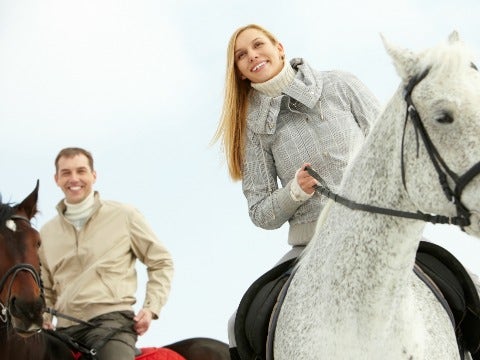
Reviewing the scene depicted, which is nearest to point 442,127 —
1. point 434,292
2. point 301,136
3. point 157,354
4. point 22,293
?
point 434,292

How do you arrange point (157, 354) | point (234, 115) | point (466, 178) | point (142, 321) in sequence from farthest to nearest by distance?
point (157, 354) → point (142, 321) → point (234, 115) → point (466, 178)

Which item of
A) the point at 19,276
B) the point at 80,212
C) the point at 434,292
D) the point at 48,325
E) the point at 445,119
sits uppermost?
the point at 445,119

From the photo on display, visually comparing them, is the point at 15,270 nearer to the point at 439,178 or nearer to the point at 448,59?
the point at 439,178

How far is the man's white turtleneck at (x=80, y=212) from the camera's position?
26.4 feet

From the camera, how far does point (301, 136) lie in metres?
5.89

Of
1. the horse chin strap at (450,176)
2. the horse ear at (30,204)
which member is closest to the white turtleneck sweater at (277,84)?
the horse chin strap at (450,176)

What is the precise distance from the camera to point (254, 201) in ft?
19.8

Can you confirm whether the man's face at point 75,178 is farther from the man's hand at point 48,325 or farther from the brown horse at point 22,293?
the man's hand at point 48,325

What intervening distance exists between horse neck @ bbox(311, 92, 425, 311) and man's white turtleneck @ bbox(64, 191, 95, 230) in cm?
380

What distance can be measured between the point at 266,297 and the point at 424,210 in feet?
5.13

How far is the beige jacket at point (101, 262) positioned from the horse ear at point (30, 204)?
492mm

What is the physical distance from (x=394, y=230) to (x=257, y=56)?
213cm

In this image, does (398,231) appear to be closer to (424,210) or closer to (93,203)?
(424,210)

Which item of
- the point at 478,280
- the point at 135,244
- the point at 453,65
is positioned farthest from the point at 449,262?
the point at 135,244
